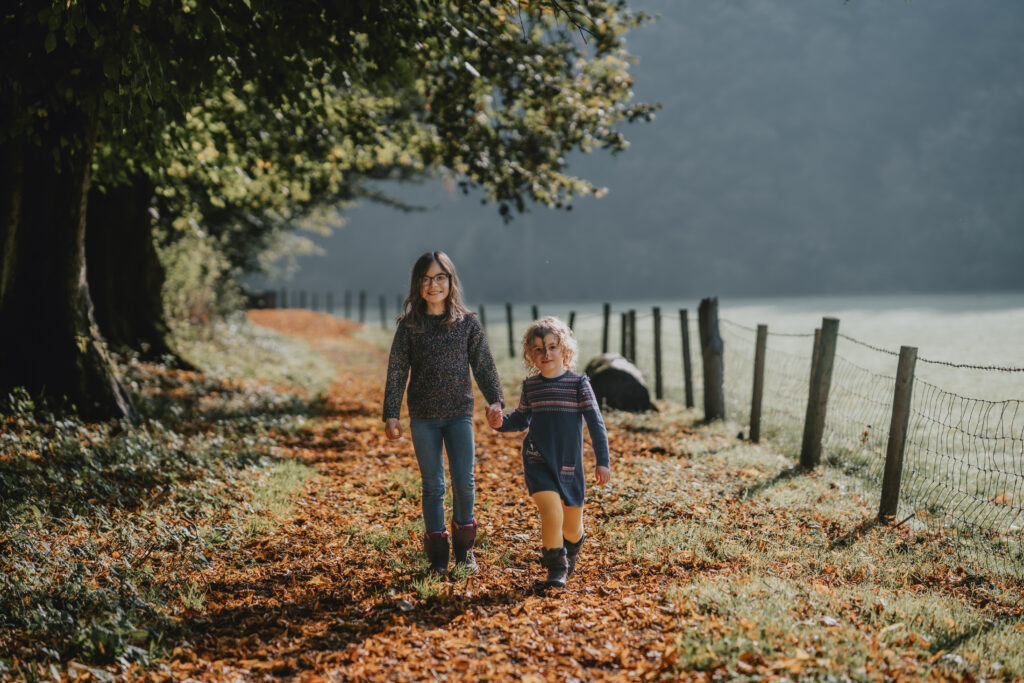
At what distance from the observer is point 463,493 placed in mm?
4840

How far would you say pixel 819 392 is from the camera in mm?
7906

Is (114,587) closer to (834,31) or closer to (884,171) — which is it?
(884,171)

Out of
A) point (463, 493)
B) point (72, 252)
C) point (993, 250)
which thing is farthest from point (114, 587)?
point (993, 250)

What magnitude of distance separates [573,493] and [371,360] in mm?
17120

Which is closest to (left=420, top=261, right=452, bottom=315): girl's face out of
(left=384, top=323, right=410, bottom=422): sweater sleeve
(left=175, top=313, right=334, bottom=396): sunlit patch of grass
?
(left=384, top=323, right=410, bottom=422): sweater sleeve

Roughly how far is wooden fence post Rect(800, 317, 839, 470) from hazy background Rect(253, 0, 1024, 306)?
82481mm

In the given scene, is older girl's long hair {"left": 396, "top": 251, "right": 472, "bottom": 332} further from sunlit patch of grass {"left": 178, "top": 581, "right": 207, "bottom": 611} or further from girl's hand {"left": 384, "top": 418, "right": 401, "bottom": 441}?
sunlit patch of grass {"left": 178, "top": 581, "right": 207, "bottom": 611}

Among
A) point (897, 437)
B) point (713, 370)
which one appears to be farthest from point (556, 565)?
point (713, 370)

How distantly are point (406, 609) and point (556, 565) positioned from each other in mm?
992

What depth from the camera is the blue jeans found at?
471 cm

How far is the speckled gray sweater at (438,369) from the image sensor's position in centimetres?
468

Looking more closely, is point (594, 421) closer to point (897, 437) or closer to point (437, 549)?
point (437, 549)

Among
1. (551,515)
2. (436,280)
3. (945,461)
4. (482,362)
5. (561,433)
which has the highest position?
(436,280)

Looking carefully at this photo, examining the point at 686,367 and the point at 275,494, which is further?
the point at 686,367
